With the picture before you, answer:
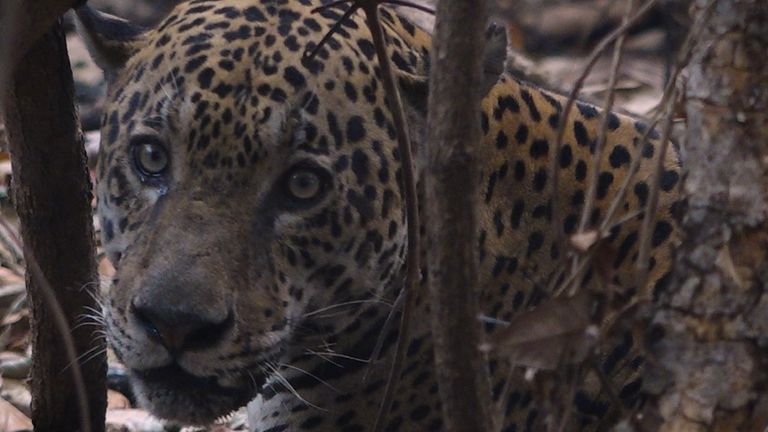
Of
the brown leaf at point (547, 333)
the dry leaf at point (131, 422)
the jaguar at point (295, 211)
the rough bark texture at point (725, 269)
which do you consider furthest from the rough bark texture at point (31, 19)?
the dry leaf at point (131, 422)

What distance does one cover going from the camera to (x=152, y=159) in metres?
4.55

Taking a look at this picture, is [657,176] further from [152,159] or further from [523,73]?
[523,73]

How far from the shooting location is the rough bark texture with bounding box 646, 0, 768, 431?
120 inches

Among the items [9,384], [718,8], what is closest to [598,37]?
[9,384]

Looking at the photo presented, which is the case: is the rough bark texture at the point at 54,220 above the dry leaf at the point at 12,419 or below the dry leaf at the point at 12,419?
above

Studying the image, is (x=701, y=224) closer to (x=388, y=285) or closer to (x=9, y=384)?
(x=388, y=285)

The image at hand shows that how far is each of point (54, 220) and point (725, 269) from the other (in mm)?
2467

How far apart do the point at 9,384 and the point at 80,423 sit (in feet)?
4.36

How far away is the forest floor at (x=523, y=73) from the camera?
20.7 feet

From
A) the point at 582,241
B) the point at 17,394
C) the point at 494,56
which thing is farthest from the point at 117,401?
the point at 582,241

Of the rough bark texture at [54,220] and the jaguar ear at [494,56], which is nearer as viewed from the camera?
the jaguar ear at [494,56]

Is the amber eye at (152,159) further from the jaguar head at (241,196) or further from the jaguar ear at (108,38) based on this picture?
the jaguar ear at (108,38)

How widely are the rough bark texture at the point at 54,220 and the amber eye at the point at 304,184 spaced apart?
72 cm

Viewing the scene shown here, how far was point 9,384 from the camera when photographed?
648cm
